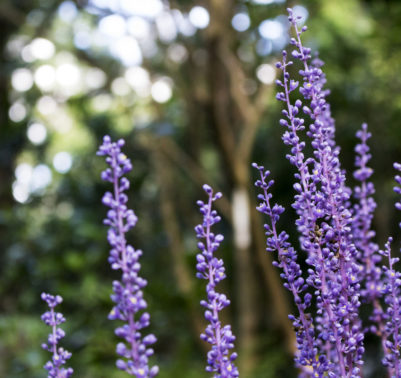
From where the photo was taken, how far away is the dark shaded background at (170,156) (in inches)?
163

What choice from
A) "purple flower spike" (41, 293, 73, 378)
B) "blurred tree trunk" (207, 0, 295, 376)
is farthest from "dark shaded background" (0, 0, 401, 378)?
"purple flower spike" (41, 293, 73, 378)

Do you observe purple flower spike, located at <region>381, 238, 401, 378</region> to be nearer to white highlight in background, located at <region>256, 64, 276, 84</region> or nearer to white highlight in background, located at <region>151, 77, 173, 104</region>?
white highlight in background, located at <region>256, 64, 276, 84</region>

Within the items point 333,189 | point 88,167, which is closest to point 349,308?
A: point 333,189

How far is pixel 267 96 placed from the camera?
173 inches

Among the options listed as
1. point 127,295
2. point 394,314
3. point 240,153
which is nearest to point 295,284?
point 394,314

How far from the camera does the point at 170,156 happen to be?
5.41 metres

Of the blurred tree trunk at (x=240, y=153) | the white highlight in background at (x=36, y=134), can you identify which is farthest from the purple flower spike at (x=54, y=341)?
the white highlight in background at (x=36, y=134)

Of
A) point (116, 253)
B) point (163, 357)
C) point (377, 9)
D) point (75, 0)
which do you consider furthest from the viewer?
point (163, 357)

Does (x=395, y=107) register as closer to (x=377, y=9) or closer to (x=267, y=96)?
(x=377, y=9)

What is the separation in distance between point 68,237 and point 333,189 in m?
3.89

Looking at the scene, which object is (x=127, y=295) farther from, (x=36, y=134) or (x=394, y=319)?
(x=36, y=134)

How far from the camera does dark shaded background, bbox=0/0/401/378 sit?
13.6ft

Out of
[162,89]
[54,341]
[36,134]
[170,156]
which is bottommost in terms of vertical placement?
[54,341]

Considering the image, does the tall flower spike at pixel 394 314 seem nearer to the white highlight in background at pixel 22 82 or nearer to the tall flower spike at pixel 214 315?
the tall flower spike at pixel 214 315
